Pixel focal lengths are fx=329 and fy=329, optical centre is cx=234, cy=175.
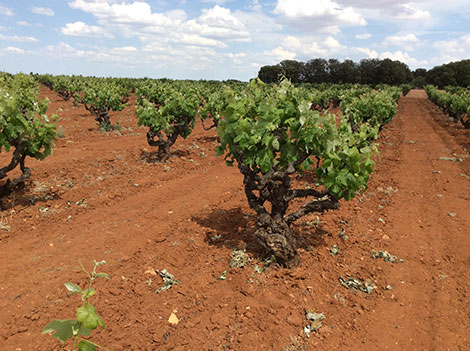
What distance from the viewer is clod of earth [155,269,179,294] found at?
5.88m

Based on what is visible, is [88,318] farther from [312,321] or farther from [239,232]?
[239,232]

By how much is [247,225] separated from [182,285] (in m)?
2.63

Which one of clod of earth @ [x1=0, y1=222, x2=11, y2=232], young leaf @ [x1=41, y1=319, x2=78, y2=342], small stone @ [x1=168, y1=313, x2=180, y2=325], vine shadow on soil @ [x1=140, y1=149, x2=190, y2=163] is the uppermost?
young leaf @ [x1=41, y1=319, x2=78, y2=342]

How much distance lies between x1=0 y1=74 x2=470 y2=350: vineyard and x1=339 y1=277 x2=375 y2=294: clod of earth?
2 centimetres

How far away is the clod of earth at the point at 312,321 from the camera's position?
16.5 ft

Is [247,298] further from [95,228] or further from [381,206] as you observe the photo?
[381,206]

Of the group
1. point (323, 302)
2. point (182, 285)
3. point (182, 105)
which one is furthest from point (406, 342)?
point (182, 105)

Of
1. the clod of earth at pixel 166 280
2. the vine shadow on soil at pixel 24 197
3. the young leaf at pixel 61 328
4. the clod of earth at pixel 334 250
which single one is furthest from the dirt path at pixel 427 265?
the vine shadow on soil at pixel 24 197

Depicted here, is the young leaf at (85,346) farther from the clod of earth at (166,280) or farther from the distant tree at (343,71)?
the distant tree at (343,71)

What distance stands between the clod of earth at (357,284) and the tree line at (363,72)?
95.8 metres

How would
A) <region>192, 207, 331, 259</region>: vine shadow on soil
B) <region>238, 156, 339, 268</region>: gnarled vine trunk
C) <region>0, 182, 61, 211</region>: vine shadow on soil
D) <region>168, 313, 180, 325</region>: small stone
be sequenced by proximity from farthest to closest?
1. <region>0, 182, 61, 211</region>: vine shadow on soil
2. <region>192, 207, 331, 259</region>: vine shadow on soil
3. <region>238, 156, 339, 268</region>: gnarled vine trunk
4. <region>168, 313, 180, 325</region>: small stone

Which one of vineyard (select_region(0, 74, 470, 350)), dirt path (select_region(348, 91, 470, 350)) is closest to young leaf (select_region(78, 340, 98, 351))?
vineyard (select_region(0, 74, 470, 350))

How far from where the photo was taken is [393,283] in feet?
20.5

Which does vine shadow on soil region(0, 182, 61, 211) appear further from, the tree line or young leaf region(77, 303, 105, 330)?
the tree line
